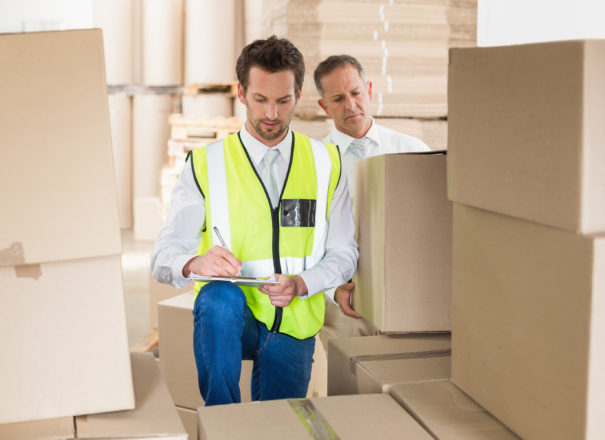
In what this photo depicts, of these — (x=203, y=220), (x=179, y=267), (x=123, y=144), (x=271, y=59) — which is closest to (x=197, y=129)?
(x=123, y=144)

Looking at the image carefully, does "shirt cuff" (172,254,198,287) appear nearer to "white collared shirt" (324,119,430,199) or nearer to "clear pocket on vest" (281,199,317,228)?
"clear pocket on vest" (281,199,317,228)

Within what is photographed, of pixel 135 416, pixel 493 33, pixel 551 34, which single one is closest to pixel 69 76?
pixel 135 416

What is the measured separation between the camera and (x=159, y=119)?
7070 millimetres

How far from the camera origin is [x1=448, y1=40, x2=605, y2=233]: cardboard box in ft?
3.22

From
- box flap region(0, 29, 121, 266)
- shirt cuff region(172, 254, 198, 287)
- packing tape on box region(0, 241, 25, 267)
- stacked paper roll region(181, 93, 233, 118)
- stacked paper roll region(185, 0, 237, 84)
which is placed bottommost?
shirt cuff region(172, 254, 198, 287)

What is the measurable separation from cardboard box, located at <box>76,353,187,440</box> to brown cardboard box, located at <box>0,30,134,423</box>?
0.03m

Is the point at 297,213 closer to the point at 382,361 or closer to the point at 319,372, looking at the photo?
the point at 382,361

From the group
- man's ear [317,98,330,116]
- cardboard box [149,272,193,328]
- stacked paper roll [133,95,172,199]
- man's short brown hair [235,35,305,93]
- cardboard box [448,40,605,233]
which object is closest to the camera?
cardboard box [448,40,605,233]

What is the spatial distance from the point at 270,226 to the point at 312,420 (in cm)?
83

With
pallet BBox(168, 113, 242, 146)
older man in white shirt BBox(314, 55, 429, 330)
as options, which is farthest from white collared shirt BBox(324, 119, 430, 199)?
pallet BBox(168, 113, 242, 146)

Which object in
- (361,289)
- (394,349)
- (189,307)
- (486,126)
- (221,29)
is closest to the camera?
(486,126)

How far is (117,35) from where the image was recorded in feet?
22.9

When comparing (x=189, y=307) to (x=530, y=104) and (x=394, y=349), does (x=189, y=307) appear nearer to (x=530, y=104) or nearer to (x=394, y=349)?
(x=394, y=349)

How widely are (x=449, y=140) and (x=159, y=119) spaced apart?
19.7 ft
